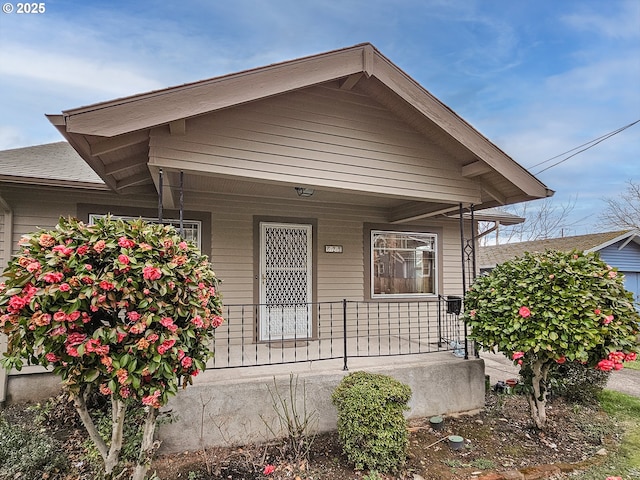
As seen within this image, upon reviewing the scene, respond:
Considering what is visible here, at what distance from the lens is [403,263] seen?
711 centimetres

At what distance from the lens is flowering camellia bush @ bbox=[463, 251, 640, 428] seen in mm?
3557

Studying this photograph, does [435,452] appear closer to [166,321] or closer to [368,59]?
[166,321]

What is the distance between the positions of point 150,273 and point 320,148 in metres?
Answer: 2.40

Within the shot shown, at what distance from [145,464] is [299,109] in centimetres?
351

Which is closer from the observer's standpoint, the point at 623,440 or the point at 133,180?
the point at 623,440

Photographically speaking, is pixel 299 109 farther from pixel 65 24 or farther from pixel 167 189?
pixel 65 24

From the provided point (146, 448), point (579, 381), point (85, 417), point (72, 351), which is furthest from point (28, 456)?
point (579, 381)

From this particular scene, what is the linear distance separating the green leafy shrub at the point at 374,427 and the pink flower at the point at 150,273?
2.09m

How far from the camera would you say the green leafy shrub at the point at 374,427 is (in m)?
3.21

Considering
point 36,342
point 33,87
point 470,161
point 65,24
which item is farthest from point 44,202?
point 33,87

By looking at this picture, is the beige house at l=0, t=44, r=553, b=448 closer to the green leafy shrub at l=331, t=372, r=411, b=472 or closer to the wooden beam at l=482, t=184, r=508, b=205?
the wooden beam at l=482, t=184, r=508, b=205

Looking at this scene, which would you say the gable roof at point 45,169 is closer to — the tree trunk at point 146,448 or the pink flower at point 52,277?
the pink flower at point 52,277
